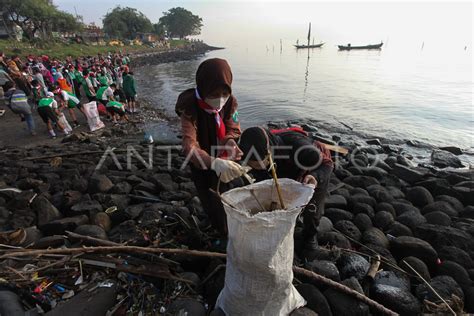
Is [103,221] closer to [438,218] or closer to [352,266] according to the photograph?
[352,266]

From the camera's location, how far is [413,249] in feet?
10.3

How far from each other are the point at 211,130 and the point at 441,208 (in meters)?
4.12

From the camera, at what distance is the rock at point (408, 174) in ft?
19.8

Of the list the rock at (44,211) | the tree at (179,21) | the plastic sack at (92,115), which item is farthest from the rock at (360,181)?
the tree at (179,21)

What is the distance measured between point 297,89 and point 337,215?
20.4 meters

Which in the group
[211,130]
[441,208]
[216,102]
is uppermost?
[216,102]

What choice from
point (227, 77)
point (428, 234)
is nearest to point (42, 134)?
point (227, 77)

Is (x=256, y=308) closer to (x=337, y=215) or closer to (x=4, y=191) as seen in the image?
(x=337, y=215)

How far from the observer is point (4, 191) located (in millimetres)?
4117

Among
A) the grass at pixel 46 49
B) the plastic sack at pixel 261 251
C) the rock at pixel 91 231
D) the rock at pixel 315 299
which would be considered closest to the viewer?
the plastic sack at pixel 261 251

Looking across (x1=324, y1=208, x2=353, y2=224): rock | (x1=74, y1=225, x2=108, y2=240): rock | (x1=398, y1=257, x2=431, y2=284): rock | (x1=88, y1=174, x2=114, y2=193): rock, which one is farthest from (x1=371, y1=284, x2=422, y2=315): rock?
(x1=88, y1=174, x2=114, y2=193): rock

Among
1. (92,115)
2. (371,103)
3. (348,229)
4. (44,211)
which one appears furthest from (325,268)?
(371,103)

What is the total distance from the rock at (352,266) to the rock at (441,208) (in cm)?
238

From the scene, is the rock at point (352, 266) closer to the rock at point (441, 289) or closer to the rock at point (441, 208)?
the rock at point (441, 289)
